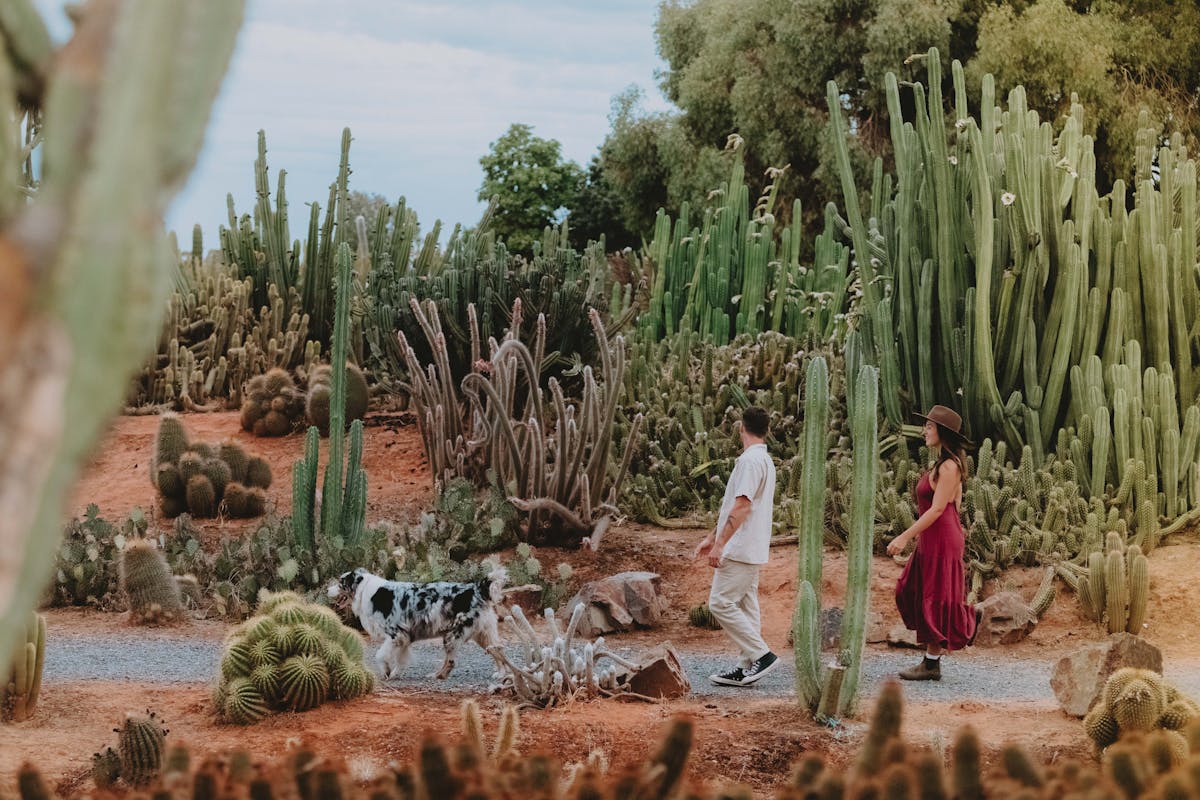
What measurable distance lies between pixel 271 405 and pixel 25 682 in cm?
811

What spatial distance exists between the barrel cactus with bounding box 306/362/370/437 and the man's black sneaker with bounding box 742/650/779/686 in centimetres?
693

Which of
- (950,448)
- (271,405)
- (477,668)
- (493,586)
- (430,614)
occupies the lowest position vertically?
(477,668)

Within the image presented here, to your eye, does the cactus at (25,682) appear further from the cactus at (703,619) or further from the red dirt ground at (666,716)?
the cactus at (703,619)

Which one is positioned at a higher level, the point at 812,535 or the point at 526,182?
the point at 526,182

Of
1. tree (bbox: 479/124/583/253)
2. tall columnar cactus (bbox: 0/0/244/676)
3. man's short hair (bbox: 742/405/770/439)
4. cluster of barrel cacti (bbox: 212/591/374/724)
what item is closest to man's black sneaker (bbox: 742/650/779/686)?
man's short hair (bbox: 742/405/770/439)

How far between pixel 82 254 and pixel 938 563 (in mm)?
6186

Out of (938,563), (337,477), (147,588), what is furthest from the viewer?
(337,477)

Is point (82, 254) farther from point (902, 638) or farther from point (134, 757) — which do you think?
point (902, 638)

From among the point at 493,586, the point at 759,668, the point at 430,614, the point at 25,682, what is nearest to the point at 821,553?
the point at 759,668

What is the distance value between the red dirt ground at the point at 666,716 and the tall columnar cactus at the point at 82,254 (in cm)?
191

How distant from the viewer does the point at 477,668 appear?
282 inches

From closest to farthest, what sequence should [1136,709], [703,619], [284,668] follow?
[1136,709] → [284,668] → [703,619]

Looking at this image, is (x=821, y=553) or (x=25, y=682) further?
(x=821, y=553)

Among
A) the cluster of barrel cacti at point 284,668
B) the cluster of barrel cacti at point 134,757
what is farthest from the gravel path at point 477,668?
the cluster of barrel cacti at point 134,757
